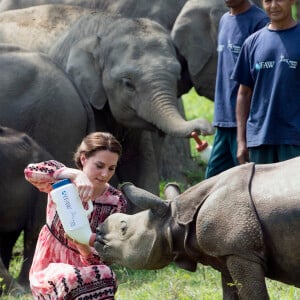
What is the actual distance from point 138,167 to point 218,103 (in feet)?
8.57

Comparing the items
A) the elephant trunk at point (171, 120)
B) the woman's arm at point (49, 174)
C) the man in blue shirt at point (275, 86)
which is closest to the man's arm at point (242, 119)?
the man in blue shirt at point (275, 86)

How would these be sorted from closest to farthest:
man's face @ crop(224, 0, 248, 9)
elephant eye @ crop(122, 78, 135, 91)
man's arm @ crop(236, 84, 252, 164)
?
1. man's arm @ crop(236, 84, 252, 164)
2. man's face @ crop(224, 0, 248, 9)
3. elephant eye @ crop(122, 78, 135, 91)

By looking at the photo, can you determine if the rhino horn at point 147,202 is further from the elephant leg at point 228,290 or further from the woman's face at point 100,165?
the elephant leg at point 228,290

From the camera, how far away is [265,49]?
8.04 metres

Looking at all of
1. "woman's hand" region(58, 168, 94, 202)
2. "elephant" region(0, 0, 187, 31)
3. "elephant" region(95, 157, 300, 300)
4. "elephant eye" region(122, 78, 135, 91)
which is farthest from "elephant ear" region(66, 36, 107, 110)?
"elephant" region(95, 157, 300, 300)

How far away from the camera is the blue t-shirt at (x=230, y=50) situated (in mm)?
8852

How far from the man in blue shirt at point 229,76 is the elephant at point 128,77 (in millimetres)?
1547

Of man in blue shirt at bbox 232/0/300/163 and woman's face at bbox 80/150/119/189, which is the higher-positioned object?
woman's face at bbox 80/150/119/189

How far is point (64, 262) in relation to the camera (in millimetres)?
6848

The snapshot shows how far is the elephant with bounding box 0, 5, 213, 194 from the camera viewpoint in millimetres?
10930

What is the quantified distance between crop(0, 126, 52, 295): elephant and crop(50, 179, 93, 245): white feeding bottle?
2694mm

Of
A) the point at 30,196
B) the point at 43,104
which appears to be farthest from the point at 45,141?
the point at 30,196

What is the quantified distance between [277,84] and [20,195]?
2.37 metres

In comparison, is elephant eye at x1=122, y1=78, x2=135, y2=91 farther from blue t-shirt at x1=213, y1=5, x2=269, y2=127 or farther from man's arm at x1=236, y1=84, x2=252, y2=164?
man's arm at x1=236, y1=84, x2=252, y2=164
